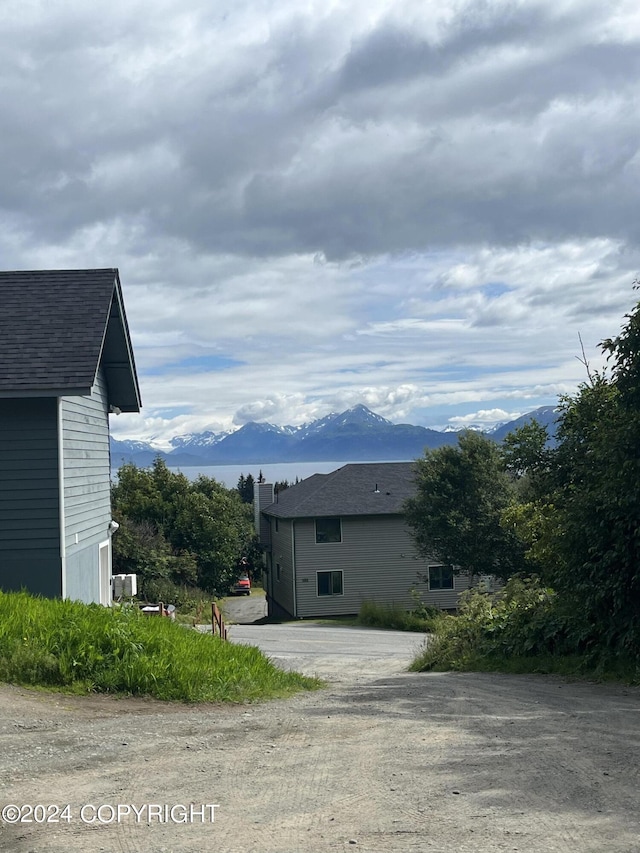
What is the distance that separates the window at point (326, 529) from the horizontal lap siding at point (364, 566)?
22 cm

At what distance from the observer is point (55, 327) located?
15.6 metres

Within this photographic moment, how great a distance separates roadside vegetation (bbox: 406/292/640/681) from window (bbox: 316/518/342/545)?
25422 millimetres

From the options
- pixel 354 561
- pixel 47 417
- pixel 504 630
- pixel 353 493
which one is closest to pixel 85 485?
pixel 47 417

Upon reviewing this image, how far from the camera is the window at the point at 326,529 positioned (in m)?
45.6

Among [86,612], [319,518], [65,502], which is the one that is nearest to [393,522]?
[319,518]

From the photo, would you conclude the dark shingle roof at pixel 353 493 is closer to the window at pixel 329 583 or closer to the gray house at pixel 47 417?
the window at pixel 329 583

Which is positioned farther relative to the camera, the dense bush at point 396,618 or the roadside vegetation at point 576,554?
the dense bush at point 396,618

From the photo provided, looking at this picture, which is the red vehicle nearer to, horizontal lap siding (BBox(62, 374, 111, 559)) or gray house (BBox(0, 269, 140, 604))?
horizontal lap siding (BBox(62, 374, 111, 559))

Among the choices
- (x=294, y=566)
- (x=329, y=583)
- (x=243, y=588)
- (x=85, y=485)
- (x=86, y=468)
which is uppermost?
(x=86, y=468)

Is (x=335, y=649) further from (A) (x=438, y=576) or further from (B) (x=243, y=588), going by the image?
(B) (x=243, y=588)

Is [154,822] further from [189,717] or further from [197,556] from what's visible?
[197,556]

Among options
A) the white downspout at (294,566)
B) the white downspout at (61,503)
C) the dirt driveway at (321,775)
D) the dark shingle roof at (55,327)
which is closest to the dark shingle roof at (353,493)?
the white downspout at (294,566)

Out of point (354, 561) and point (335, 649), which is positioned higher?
point (354, 561)

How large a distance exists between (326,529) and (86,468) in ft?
94.0
